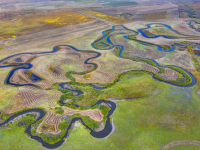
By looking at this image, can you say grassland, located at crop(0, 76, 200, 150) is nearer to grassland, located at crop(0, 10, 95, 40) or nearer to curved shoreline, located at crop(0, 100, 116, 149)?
curved shoreline, located at crop(0, 100, 116, 149)

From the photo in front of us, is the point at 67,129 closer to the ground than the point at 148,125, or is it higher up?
closer to the ground

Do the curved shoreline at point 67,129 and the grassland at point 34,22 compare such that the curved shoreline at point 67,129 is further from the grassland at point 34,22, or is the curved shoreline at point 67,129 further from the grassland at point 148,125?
the grassland at point 34,22

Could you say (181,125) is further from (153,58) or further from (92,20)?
(92,20)

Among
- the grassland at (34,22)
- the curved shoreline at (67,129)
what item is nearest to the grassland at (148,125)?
the curved shoreline at (67,129)

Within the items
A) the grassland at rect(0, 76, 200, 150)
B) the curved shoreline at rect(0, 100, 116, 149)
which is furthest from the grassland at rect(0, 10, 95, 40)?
the grassland at rect(0, 76, 200, 150)

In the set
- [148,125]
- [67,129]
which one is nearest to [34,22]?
[67,129]

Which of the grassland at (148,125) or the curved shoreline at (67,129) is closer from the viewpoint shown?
the grassland at (148,125)

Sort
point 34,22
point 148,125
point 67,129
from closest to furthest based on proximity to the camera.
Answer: point 67,129
point 148,125
point 34,22

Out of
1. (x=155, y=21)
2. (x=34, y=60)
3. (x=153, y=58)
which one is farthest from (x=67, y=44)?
(x=155, y=21)

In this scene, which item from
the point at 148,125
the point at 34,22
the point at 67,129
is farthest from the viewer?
the point at 34,22

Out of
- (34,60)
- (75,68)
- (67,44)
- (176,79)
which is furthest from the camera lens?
(67,44)

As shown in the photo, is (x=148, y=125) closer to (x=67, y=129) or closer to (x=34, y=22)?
(x=67, y=129)
